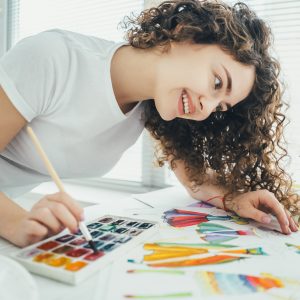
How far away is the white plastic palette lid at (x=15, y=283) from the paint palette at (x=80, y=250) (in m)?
0.03

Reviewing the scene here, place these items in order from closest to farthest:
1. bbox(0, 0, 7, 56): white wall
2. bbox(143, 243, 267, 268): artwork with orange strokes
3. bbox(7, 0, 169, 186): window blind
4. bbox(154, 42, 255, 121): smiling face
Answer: bbox(143, 243, 267, 268): artwork with orange strokes, bbox(154, 42, 255, 121): smiling face, bbox(7, 0, 169, 186): window blind, bbox(0, 0, 7, 56): white wall

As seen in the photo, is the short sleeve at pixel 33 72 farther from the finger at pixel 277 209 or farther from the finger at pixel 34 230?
the finger at pixel 277 209

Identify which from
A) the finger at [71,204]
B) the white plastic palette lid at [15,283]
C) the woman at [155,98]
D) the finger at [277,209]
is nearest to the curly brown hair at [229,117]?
the woman at [155,98]

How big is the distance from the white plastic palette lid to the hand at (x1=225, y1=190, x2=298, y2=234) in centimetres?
47

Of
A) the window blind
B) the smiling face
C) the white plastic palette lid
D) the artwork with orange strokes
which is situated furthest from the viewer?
the window blind

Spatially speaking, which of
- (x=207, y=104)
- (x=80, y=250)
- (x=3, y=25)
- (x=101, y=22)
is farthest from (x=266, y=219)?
(x=3, y=25)

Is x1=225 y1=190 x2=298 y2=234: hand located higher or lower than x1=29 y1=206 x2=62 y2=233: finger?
lower

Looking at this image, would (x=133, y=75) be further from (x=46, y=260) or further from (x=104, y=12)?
(x=104, y=12)

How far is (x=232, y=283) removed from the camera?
0.40 metres

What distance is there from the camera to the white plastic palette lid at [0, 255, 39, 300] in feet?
1.09

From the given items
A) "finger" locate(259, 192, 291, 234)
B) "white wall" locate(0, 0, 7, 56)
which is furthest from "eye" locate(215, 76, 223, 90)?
"white wall" locate(0, 0, 7, 56)

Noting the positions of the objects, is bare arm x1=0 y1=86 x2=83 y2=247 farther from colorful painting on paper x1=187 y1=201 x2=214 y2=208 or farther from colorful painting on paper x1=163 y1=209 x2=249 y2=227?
colorful painting on paper x1=187 y1=201 x2=214 y2=208

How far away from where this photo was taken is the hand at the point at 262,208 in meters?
0.65

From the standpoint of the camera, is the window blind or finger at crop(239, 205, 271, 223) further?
the window blind
